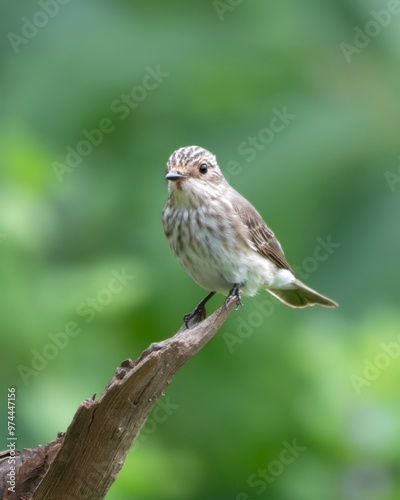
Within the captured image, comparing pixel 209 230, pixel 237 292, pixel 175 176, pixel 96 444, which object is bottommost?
pixel 96 444

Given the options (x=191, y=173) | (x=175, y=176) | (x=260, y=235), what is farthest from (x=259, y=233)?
(x=175, y=176)

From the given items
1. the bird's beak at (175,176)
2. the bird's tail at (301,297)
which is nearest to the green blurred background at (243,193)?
the bird's tail at (301,297)

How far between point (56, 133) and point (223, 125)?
3.80ft

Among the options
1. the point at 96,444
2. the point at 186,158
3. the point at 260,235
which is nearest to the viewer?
the point at 96,444

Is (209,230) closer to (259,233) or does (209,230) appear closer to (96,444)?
(259,233)

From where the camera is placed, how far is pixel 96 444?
4965 mm

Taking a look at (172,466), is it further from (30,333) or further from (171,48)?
(171,48)

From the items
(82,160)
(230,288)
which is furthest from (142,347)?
(82,160)

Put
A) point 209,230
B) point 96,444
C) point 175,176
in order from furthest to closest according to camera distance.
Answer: point 209,230, point 175,176, point 96,444

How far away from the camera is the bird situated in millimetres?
6859

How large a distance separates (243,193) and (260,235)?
2.03ft

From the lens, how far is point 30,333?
6855mm

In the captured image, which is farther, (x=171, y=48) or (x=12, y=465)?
(x=171, y=48)

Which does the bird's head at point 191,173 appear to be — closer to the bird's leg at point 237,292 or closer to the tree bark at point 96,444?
the bird's leg at point 237,292
